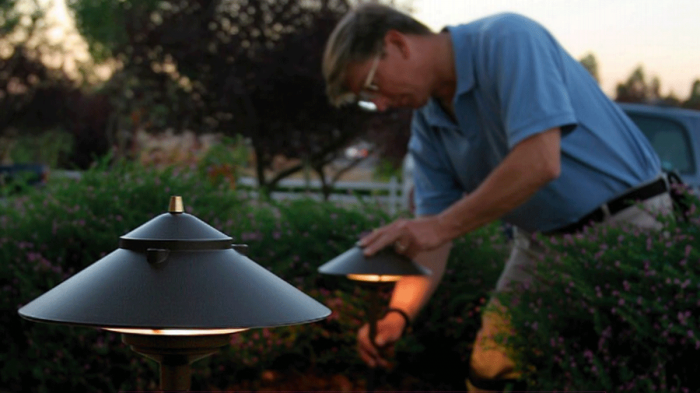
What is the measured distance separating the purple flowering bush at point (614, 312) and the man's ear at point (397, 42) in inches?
32.9

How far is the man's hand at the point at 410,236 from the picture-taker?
3033 mm

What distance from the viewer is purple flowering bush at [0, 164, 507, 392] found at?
390 cm

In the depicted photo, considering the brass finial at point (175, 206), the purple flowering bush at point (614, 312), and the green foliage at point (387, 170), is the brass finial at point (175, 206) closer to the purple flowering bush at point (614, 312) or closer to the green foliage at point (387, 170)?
the purple flowering bush at point (614, 312)

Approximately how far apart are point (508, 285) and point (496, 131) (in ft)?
1.93

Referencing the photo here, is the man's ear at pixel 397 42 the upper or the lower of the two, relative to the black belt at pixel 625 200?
upper

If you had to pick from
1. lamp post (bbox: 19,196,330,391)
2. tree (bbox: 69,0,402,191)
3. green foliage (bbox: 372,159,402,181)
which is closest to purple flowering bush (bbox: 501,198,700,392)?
lamp post (bbox: 19,196,330,391)

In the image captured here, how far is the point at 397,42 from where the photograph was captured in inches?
129

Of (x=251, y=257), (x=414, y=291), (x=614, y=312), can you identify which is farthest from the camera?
(x=251, y=257)

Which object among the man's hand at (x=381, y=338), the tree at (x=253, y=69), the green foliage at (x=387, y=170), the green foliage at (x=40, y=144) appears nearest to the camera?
the man's hand at (x=381, y=338)

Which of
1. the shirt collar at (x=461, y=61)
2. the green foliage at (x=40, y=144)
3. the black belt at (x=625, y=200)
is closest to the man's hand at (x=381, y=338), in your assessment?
the black belt at (x=625, y=200)

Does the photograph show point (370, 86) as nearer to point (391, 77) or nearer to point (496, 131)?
point (391, 77)

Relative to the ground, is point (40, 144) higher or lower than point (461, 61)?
lower

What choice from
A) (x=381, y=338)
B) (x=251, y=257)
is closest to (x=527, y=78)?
(x=381, y=338)

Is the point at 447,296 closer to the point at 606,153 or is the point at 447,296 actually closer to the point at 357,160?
the point at 606,153
